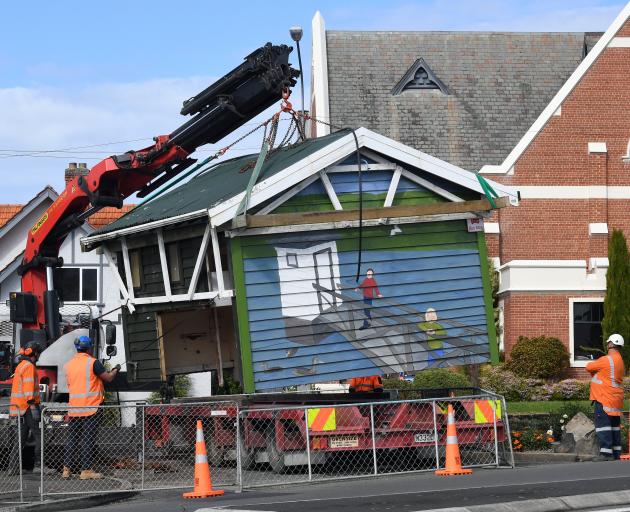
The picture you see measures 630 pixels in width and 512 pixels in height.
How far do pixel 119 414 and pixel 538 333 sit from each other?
739 inches

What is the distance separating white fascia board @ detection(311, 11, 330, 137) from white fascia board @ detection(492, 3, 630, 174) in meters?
5.58

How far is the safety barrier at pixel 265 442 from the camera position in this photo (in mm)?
15383

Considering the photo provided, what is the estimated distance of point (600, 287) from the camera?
32969 millimetres

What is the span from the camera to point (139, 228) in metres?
18.5

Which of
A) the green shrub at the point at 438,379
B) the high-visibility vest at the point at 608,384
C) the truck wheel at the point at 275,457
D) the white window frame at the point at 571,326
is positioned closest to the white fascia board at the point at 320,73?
the white window frame at the point at 571,326

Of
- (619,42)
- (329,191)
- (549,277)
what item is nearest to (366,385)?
(329,191)

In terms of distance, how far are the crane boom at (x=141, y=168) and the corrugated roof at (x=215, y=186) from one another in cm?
43

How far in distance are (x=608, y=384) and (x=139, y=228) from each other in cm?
699

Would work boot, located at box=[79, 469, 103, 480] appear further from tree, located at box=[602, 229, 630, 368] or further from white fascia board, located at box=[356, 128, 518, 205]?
tree, located at box=[602, 229, 630, 368]

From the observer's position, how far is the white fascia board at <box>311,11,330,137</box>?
37156mm

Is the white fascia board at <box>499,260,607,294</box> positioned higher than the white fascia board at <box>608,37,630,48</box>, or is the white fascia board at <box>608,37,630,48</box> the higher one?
the white fascia board at <box>608,37,630,48</box>

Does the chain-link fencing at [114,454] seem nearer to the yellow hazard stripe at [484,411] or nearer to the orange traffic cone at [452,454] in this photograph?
the orange traffic cone at [452,454]

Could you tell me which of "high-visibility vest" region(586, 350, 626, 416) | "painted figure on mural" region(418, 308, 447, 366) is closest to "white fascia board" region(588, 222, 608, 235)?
"high-visibility vest" region(586, 350, 626, 416)

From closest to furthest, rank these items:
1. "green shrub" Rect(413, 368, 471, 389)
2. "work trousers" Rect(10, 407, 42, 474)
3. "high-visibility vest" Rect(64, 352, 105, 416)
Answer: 1. "high-visibility vest" Rect(64, 352, 105, 416)
2. "work trousers" Rect(10, 407, 42, 474)
3. "green shrub" Rect(413, 368, 471, 389)
